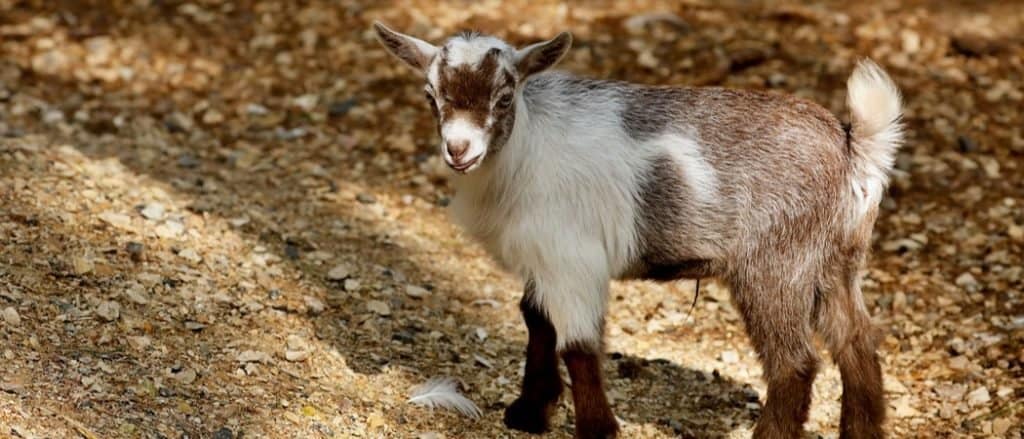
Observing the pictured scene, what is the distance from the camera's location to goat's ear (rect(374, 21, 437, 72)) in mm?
5535

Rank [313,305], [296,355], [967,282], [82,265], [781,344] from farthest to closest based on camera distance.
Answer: [967,282] → [313,305] → [82,265] → [296,355] → [781,344]

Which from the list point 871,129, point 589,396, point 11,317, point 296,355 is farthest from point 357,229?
point 871,129

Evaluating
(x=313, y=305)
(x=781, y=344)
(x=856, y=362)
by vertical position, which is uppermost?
(x=781, y=344)

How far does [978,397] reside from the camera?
6.36 metres

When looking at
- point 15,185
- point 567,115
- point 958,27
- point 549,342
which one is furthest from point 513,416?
point 958,27

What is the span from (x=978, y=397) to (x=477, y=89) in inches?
115

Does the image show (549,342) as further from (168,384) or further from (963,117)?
(963,117)

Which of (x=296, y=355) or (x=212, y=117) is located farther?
(x=212, y=117)

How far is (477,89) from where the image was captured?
522 centimetres

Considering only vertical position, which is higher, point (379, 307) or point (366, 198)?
point (379, 307)

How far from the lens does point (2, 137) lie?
312 inches

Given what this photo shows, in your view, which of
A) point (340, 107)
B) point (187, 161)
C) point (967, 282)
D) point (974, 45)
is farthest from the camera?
point (974, 45)

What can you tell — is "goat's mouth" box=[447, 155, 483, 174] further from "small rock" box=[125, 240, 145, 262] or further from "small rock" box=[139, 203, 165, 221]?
"small rock" box=[139, 203, 165, 221]

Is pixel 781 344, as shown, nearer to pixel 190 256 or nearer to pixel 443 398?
pixel 443 398
